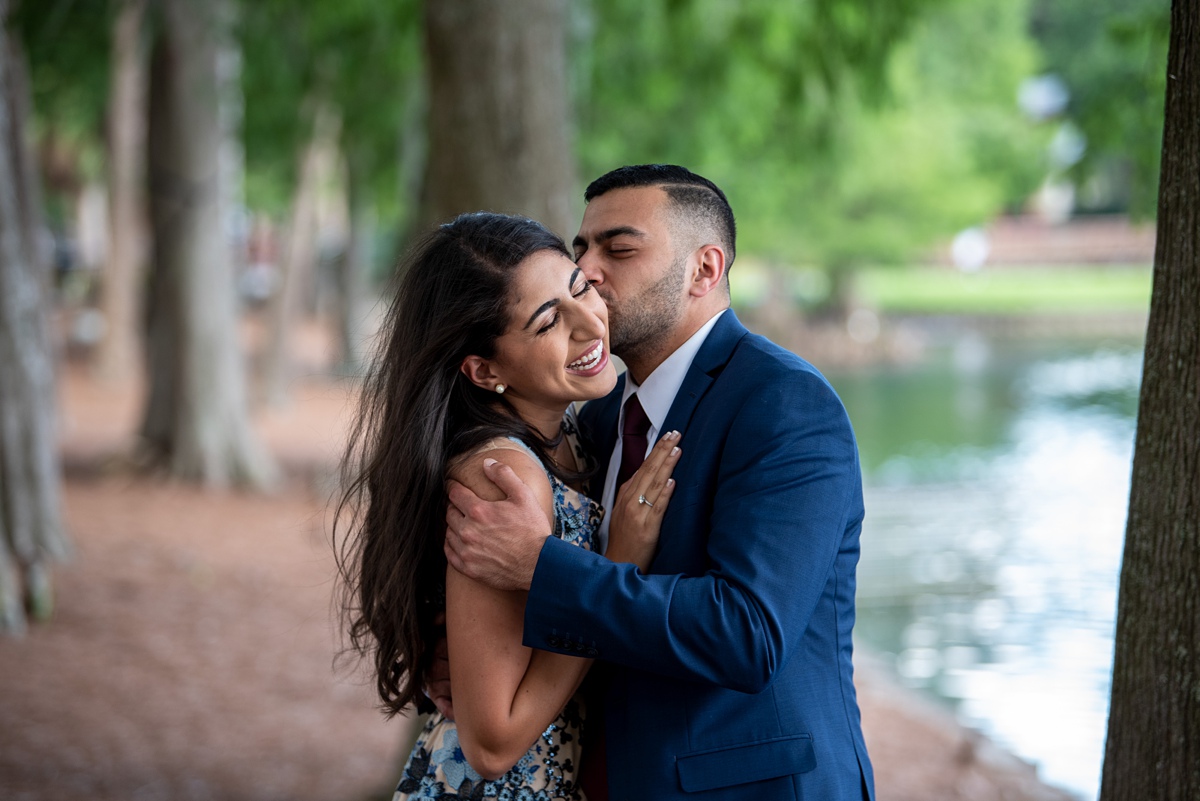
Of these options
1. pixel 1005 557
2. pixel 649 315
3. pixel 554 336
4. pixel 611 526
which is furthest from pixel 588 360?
pixel 1005 557

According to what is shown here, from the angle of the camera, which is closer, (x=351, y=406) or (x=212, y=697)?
(x=212, y=697)

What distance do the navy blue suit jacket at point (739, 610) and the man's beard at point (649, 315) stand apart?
22cm

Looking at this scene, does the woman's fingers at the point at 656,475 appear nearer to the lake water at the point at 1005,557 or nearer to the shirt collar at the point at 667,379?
the shirt collar at the point at 667,379

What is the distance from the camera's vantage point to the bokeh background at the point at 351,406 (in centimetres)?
584

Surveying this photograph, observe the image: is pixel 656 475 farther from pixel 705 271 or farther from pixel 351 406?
pixel 351 406

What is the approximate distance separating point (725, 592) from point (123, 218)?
65.6 ft

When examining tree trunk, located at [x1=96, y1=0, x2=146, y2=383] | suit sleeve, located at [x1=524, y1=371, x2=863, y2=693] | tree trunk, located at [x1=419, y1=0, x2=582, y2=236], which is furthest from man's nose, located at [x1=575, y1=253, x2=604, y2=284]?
tree trunk, located at [x1=96, y1=0, x2=146, y2=383]

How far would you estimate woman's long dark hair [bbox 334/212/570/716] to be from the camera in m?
2.51

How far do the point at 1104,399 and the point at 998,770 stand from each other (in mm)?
18460

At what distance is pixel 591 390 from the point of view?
8.36 feet

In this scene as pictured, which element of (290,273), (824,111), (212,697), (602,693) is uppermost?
(824,111)

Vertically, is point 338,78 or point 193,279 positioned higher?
point 338,78

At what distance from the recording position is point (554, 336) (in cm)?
252

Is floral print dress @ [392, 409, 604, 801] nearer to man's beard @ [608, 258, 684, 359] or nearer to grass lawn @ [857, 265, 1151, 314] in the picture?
man's beard @ [608, 258, 684, 359]
